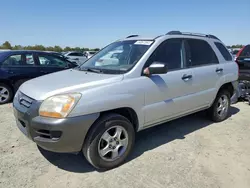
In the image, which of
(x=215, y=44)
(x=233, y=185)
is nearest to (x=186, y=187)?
(x=233, y=185)

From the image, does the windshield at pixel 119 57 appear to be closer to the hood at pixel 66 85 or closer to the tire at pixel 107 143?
the hood at pixel 66 85

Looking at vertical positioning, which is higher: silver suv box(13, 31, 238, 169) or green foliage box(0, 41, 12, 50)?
green foliage box(0, 41, 12, 50)

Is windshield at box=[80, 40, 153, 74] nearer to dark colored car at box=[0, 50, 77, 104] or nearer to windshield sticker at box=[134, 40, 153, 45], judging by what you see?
windshield sticker at box=[134, 40, 153, 45]

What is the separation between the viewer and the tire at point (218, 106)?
475 cm

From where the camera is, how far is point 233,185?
8.81ft

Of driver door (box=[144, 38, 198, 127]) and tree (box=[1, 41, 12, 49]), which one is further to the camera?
tree (box=[1, 41, 12, 49])

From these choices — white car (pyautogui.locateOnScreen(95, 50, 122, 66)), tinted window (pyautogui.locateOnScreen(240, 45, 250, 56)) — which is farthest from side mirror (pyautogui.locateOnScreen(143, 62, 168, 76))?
tinted window (pyautogui.locateOnScreen(240, 45, 250, 56))

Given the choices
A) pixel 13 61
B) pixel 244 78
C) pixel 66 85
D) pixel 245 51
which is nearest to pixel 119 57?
pixel 66 85

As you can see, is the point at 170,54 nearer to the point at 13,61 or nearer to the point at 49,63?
the point at 49,63

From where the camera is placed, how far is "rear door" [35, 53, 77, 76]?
6.99 meters

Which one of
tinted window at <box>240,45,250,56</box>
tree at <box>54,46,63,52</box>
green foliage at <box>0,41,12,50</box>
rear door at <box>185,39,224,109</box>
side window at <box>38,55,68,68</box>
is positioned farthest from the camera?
tree at <box>54,46,63,52</box>

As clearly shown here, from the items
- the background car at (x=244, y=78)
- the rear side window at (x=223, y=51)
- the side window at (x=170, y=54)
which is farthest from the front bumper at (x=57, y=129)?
the background car at (x=244, y=78)

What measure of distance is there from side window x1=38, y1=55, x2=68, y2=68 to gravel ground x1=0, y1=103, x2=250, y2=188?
3.23 m

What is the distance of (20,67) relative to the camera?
21.7 ft
